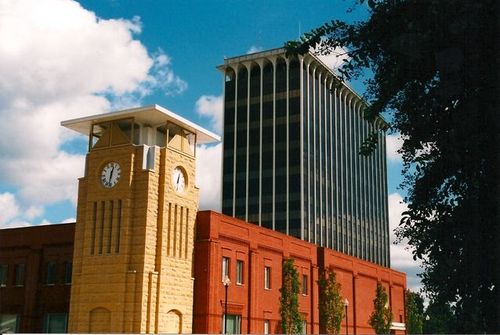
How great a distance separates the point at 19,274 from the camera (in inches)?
1900

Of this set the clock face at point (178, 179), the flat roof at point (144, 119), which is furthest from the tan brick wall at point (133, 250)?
the flat roof at point (144, 119)

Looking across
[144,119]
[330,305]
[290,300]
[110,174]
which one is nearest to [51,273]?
[110,174]

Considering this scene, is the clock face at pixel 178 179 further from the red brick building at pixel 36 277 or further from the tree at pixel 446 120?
the tree at pixel 446 120

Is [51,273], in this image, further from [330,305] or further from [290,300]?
[330,305]

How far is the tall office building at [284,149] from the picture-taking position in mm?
106750

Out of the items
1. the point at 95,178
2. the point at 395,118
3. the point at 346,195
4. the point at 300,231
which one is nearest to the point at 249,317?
the point at 95,178

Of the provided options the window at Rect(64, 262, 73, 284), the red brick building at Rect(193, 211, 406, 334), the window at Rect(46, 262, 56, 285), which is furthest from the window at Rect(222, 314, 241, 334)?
the window at Rect(46, 262, 56, 285)

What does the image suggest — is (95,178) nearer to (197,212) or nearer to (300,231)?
(197,212)

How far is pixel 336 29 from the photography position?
35.9 feet

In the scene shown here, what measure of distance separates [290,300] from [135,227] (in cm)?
1508

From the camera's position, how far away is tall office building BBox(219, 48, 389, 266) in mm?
106750

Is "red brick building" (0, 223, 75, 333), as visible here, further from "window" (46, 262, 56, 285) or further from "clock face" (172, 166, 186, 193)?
"clock face" (172, 166, 186, 193)

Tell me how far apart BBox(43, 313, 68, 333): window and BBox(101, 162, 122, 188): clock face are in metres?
10.5

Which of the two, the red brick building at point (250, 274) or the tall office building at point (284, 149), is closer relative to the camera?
the red brick building at point (250, 274)
